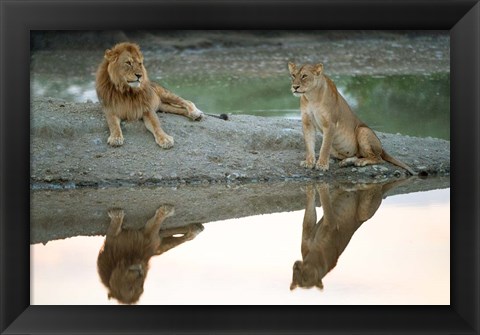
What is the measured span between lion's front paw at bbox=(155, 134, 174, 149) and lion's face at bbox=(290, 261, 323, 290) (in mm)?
1105

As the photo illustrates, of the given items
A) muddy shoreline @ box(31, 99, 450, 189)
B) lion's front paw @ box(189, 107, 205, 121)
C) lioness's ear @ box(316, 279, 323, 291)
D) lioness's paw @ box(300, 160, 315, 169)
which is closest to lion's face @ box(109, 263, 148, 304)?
muddy shoreline @ box(31, 99, 450, 189)

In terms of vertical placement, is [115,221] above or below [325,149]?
below

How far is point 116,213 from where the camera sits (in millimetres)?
4797

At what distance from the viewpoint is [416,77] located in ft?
17.1

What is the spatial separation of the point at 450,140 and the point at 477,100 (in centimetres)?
22

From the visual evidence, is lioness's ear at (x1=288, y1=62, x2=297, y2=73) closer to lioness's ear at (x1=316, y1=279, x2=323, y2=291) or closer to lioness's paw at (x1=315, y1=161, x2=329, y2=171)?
lioness's paw at (x1=315, y1=161, x2=329, y2=171)

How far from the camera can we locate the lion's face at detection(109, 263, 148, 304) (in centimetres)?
444

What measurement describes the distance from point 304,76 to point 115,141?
1061 millimetres

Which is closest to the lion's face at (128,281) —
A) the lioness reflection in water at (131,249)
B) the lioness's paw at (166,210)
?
the lioness reflection in water at (131,249)
